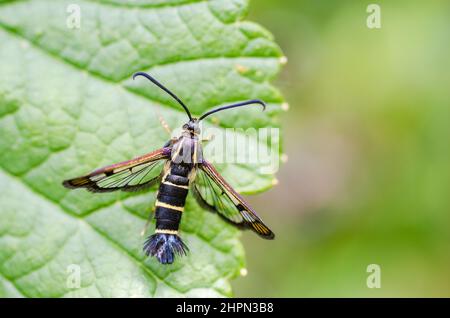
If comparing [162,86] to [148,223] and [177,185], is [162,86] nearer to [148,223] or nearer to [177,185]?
[177,185]

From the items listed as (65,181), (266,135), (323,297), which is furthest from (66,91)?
(323,297)

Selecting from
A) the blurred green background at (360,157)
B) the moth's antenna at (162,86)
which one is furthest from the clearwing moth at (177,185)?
the blurred green background at (360,157)

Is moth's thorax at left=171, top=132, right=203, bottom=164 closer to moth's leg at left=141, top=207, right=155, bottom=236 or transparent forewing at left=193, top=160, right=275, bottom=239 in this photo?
transparent forewing at left=193, top=160, right=275, bottom=239

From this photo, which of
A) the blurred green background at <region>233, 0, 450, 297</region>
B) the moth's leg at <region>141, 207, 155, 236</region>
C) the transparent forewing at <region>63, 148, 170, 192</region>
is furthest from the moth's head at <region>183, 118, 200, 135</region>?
the blurred green background at <region>233, 0, 450, 297</region>

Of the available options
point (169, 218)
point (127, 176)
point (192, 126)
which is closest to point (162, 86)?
point (192, 126)

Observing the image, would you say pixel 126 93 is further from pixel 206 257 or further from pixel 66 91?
pixel 206 257
